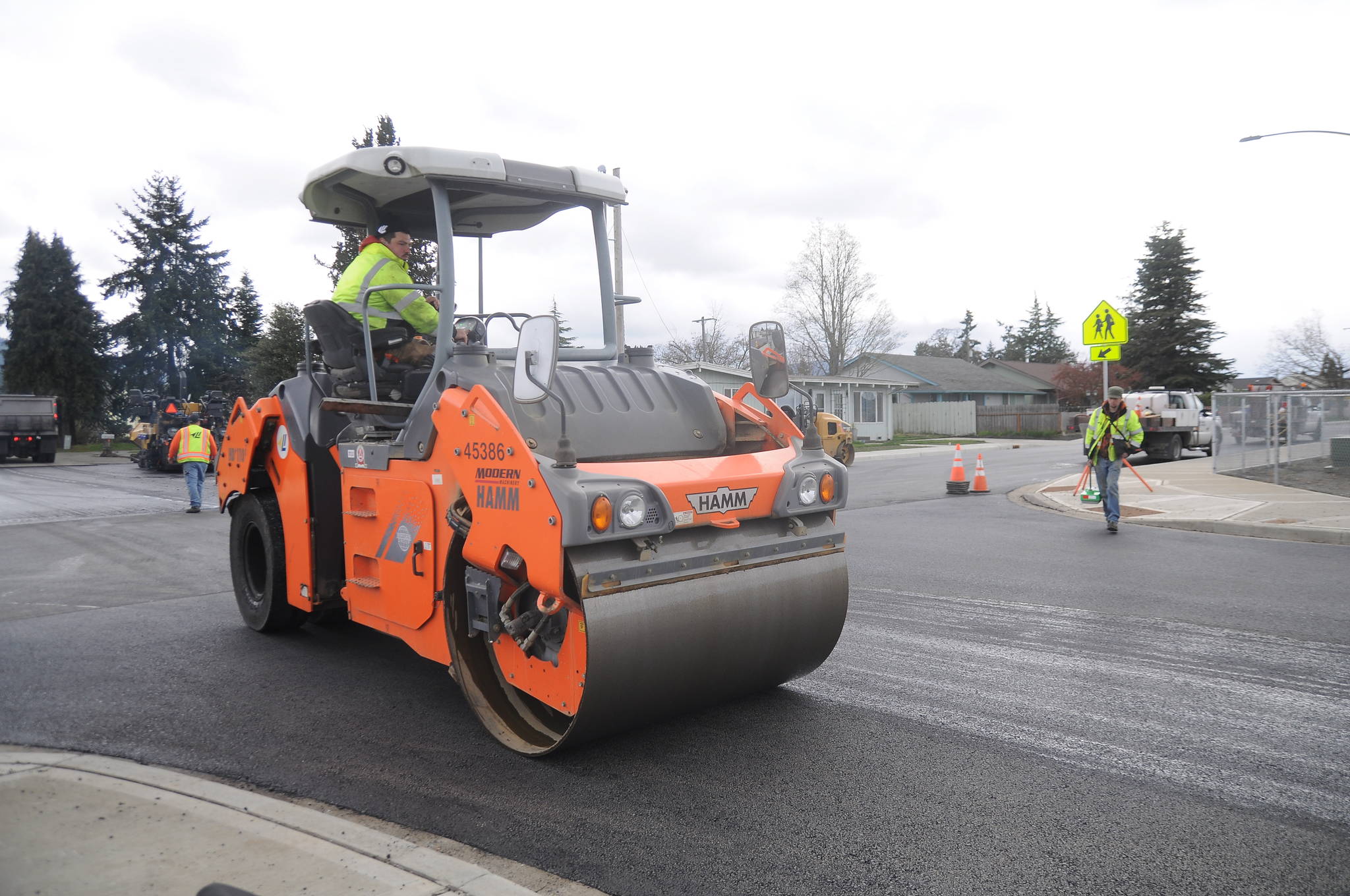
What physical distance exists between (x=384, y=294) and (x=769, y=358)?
86.2 inches

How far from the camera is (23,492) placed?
19.0 m

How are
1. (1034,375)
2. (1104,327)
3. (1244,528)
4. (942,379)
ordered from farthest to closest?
(1034,375) → (942,379) → (1104,327) → (1244,528)

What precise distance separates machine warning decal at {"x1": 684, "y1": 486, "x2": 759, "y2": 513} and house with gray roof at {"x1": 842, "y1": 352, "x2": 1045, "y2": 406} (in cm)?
4988

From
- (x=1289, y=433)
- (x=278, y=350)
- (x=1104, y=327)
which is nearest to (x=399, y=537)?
(x=1104, y=327)

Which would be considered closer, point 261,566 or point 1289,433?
point 261,566

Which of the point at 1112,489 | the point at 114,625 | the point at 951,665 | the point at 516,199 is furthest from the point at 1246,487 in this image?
the point at 114,625

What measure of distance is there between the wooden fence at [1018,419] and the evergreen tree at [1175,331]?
15.7 ft

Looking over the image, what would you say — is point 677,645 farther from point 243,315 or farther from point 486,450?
point 243,315

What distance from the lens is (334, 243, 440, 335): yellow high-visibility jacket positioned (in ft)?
17.2

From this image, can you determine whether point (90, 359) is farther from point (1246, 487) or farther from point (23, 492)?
point (1246, 487)

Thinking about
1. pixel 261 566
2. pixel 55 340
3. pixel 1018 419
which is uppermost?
pixel 55 340

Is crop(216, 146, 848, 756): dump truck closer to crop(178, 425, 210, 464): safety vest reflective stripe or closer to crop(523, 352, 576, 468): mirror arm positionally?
crop(523, 352, 576, 468): mirror arm

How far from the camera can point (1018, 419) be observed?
49.7 meters

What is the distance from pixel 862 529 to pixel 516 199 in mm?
7281
